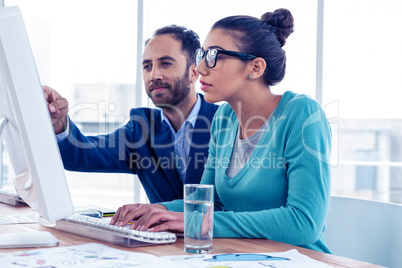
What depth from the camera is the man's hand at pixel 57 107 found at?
4.72 ft

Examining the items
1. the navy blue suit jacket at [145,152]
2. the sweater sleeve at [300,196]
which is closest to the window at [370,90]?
the navy blue suit jacket at [145,152]

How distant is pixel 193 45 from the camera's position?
2232 millimetres

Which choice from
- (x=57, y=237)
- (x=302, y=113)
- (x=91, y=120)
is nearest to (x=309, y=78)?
(x=302, y=113)

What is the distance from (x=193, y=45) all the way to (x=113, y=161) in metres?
0.71

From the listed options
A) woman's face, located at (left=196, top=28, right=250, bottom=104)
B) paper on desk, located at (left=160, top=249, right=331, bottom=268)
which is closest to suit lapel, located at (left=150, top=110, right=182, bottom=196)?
woman's face, located at (left=196, top=28, right=250, bottom=104)

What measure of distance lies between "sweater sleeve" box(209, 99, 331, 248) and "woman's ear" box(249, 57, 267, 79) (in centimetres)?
22

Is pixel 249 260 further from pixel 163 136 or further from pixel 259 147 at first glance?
pixel 163 136

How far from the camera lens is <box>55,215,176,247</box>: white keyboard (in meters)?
0.97

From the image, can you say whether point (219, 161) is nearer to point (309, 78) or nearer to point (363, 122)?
point (309, 78)

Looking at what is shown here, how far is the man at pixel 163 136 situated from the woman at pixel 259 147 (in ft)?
1.00

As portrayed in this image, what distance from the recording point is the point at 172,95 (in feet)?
6.93

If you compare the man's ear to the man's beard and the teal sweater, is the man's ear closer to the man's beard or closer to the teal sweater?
the man's beard

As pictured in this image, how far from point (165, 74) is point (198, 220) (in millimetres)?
1306

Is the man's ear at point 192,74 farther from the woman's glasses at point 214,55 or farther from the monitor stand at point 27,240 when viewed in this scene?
the monitor stand at point 27,240
